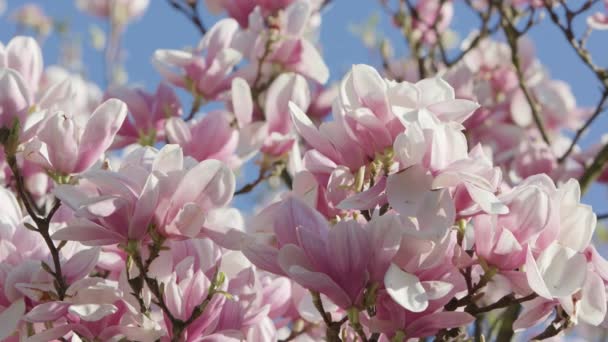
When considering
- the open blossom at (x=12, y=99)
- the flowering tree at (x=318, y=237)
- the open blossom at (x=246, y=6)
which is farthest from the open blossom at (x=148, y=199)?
the open blossom at (x=246, y=6)

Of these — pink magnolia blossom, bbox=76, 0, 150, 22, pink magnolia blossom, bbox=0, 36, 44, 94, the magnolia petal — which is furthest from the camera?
pink magnolia blossom, bbox=76, 0, 150, 22

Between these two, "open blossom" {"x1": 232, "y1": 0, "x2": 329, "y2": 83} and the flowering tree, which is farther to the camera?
"open blossom" {"x1": 232, "y1": 0, "x2": 329, "y2": 83}

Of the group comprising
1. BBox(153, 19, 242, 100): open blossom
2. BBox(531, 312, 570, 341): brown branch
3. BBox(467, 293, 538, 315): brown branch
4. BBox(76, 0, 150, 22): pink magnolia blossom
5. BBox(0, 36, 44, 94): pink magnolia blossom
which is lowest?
BBox(76, 0, 150, 22): pink magnolia blossom

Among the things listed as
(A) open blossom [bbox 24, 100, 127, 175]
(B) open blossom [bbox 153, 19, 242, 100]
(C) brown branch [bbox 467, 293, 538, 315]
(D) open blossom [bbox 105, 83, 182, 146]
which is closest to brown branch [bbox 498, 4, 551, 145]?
(B) open blossom [bbox 153, 19, 242, 100]

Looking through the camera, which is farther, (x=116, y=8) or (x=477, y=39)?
(x=116, y=8)

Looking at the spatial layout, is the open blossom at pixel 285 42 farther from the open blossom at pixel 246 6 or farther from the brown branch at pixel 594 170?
the brown branch at pixel 594 170

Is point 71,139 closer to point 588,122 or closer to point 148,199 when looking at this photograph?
point 148,199

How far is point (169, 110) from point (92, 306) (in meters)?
0.77

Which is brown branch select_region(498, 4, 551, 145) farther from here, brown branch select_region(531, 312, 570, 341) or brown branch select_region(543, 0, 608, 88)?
brown branch select_region(531, 312, 570, 341)

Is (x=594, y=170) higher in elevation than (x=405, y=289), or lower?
lower

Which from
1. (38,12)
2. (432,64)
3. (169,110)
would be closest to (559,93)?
(432,64)

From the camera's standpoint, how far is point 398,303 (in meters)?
1.00

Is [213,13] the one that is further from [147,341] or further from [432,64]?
[147,341]

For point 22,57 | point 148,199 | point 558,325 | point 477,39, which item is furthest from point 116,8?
point 558,325
